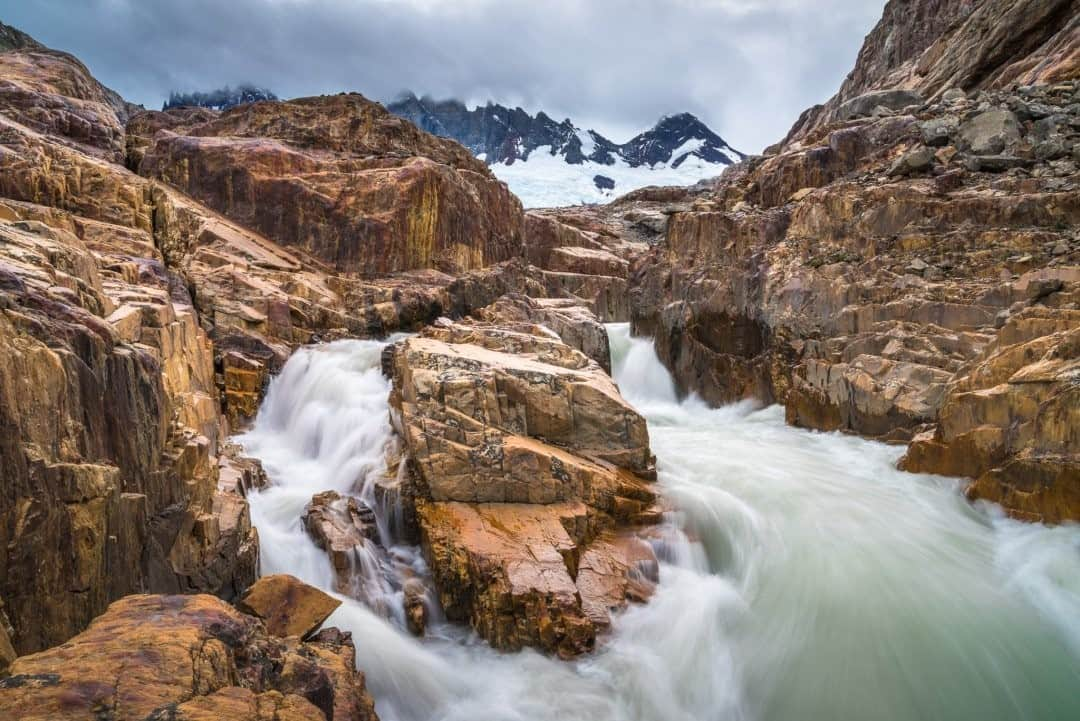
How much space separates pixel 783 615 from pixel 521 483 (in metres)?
3.55

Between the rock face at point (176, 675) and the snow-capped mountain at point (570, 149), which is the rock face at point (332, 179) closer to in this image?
the rock face at point (176, 675)

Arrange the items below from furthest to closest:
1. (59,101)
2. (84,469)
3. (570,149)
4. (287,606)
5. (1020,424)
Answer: (570,149)
(59,101)
(1020,424)
(287,606)
(84,469)

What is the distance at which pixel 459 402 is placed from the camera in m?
8.45

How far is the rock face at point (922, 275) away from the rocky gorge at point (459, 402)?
0.24ft

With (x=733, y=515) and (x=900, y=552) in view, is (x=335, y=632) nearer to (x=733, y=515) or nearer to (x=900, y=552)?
(x=733, y=515)

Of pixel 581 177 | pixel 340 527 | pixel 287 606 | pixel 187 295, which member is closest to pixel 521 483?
pixel 340 527

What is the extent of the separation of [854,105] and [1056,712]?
21.3m

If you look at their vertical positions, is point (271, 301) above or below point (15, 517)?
above

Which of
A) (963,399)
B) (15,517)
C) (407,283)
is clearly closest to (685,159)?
(407,283)

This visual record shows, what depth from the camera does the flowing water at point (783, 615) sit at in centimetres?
556

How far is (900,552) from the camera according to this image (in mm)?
7605

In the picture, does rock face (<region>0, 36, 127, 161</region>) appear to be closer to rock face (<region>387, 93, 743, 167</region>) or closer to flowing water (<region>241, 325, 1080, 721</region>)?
flowing water (<region>241, 325, 1080, 721</region>)

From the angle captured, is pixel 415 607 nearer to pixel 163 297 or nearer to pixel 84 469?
pixel 84 469

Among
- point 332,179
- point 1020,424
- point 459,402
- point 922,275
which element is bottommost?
point 459,402
